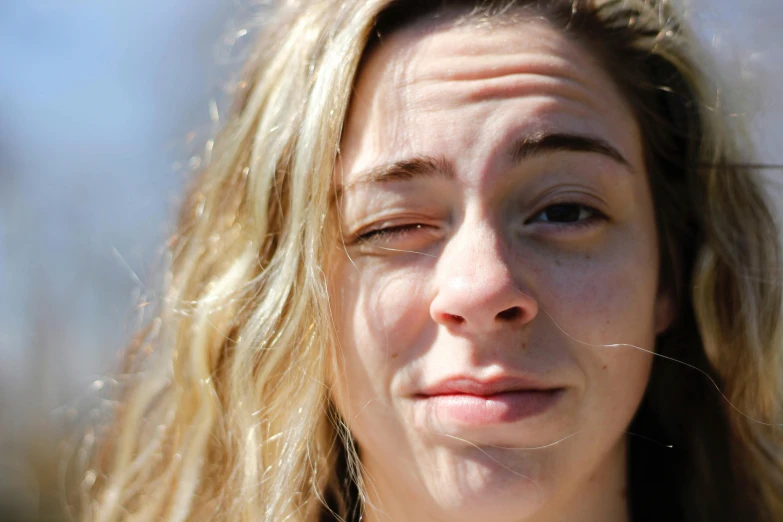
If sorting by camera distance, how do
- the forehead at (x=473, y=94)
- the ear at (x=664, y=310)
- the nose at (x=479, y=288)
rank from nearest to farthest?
1. the nose at (x=479, y=288)
2. the forehead at (x=473, y=94)
3. the ear at (x=664, y=310)

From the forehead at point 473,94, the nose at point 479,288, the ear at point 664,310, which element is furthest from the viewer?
the ear at point 664,310

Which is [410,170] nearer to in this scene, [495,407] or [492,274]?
[492,274]

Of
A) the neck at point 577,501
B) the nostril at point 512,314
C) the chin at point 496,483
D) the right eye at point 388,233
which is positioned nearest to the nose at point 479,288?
the nostril at point 512,314

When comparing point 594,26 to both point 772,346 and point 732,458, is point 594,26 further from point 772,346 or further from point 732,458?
point 732,458

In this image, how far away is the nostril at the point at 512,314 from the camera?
1.48 meters

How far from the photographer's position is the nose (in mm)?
1454

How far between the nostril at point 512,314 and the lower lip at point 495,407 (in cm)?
14

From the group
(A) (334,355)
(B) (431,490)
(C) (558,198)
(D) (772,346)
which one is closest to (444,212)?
(C) (558,198)

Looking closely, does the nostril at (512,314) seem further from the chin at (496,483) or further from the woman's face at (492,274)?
the chin at (496,483)

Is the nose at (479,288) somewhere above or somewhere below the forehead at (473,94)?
below

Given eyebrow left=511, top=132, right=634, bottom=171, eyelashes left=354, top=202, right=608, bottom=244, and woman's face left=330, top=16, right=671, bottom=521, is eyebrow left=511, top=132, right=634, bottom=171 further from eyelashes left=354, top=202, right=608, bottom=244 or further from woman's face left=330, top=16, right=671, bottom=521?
eyelashes left=354, top=202, right=608, bottom=244

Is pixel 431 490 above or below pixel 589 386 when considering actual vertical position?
below

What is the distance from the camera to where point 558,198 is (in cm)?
159

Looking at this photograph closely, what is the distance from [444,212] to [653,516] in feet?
3.10
